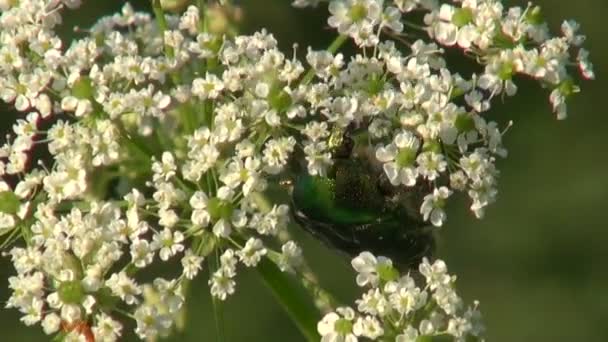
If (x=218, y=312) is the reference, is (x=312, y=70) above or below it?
above

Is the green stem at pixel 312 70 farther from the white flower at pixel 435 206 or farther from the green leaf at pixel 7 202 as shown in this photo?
the green leaf at pixel 7 202

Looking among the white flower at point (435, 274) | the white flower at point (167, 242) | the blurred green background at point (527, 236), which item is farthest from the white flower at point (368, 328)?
the blurred green background at point (527, 236)

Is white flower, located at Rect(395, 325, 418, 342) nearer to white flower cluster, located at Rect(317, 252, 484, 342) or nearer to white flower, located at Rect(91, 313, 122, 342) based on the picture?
white flower cluster, located at Rect(317, 252, 484, 342)

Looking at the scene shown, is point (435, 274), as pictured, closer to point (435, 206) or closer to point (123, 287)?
point (435, 206)

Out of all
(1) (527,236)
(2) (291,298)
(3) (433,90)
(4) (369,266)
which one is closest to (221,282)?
(2) (291,298)

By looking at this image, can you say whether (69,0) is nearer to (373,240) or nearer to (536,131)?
(373,240)

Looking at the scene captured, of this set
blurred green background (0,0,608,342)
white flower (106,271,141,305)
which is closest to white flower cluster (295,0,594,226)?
white flower (106,271,141,305)
